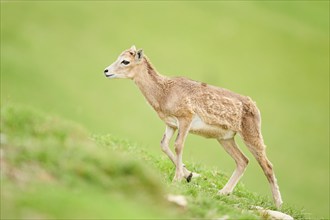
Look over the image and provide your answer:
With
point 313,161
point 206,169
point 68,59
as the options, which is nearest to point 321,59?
point 313,161

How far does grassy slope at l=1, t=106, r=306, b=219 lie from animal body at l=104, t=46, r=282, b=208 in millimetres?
4200

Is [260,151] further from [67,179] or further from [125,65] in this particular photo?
[67,179]

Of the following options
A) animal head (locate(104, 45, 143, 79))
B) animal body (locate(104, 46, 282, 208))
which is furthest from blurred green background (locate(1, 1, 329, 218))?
animal head (locate(104, 45, 143, 79))

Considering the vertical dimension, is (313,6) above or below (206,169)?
above

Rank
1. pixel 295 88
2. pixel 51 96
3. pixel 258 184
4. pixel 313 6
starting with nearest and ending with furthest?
pixel 258 184 < pixel 51 96 < pixel 295 88 < pixel 313 6

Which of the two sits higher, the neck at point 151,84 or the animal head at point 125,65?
the animal head at point 125,65

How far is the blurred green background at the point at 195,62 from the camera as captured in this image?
171 ft

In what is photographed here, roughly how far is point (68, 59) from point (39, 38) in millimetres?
3136

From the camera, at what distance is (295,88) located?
63438 millimetres

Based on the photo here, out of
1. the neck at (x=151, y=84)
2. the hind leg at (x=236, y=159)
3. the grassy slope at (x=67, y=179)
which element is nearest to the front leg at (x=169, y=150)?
the neck at (x=151, y=84)

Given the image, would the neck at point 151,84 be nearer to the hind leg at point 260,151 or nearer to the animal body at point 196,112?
the animal body at point 196,112

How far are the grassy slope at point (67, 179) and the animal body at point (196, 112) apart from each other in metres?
4.20

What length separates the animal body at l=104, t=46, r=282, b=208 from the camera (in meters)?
18.9

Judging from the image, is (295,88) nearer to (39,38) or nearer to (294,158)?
(294,158)
